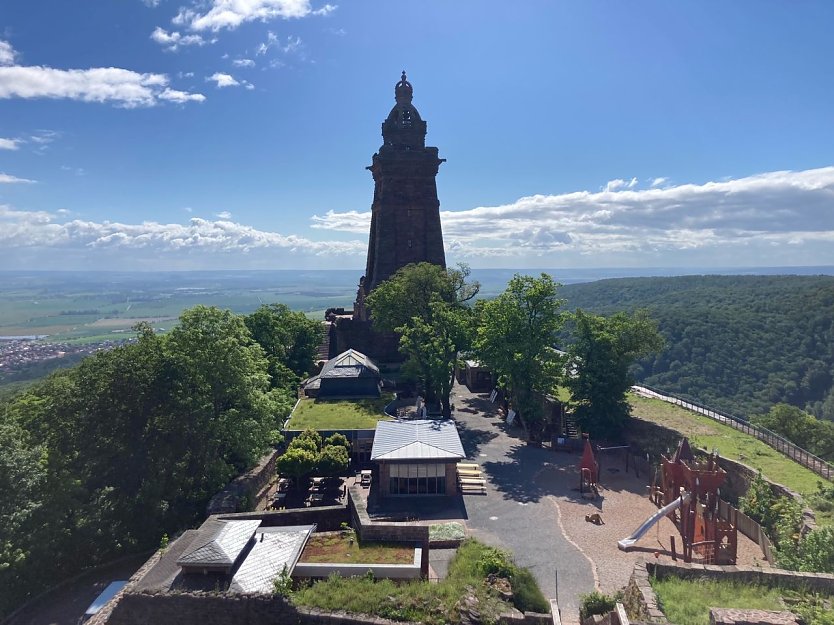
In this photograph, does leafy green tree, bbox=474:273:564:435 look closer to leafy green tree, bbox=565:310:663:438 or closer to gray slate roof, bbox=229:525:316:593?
leafy green tree, bbox=565:310:663:438

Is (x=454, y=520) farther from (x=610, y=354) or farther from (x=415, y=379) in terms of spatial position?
(x=415, y=379)

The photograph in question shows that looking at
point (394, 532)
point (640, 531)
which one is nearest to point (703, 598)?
point (640, 531)

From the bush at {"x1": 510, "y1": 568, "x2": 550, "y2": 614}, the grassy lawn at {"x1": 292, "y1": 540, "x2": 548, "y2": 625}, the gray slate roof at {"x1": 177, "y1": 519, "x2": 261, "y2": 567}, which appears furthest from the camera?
the bush at {"x1": 510, "y1": 568, "x2": 550, "y2": 614}

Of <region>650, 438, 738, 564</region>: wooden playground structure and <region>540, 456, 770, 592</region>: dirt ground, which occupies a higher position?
<region>650, 438, 738, 564</region>: wooden playground structure

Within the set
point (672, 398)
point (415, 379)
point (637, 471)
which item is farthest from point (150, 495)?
point (672, 398)

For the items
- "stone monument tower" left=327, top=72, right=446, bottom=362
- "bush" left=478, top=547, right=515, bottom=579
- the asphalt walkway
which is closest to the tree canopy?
the asphalt walkway

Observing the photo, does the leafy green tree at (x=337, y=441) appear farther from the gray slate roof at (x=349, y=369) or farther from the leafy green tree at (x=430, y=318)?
the gray slate roof at (x=349, y=369)
